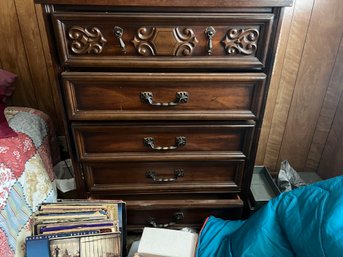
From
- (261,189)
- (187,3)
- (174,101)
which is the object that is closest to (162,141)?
(174,101)

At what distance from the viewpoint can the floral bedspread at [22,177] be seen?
805mm

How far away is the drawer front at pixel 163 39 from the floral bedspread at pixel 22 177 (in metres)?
0.36

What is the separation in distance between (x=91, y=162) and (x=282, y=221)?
27.9 inches

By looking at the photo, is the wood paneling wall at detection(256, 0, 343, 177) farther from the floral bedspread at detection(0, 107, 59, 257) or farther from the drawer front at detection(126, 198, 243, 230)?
the floral bedspread at detection(0, 107, 59, 257)

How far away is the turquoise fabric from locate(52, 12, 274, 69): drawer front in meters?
0.46

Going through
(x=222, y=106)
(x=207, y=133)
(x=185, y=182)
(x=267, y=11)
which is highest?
(x=267, y=11)

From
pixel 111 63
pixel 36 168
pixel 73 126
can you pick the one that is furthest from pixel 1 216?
pixel 111 63

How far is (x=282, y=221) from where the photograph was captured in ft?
2.96

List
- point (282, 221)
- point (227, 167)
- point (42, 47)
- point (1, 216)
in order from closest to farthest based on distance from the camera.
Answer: point (1, 216), point (282, 221), point (227, 167), point (42, 47)

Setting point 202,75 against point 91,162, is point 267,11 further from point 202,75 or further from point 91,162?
point 91,162

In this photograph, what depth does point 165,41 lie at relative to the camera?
80cm

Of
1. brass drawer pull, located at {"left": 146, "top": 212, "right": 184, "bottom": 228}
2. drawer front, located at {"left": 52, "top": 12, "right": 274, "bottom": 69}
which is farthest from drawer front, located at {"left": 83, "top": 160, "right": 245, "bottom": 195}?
drawer front, located at {"left": 52, "top": 12, "right": 274, "bottom": 69}

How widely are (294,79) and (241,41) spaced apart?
0.63m

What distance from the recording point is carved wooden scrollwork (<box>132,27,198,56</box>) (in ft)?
2.57
